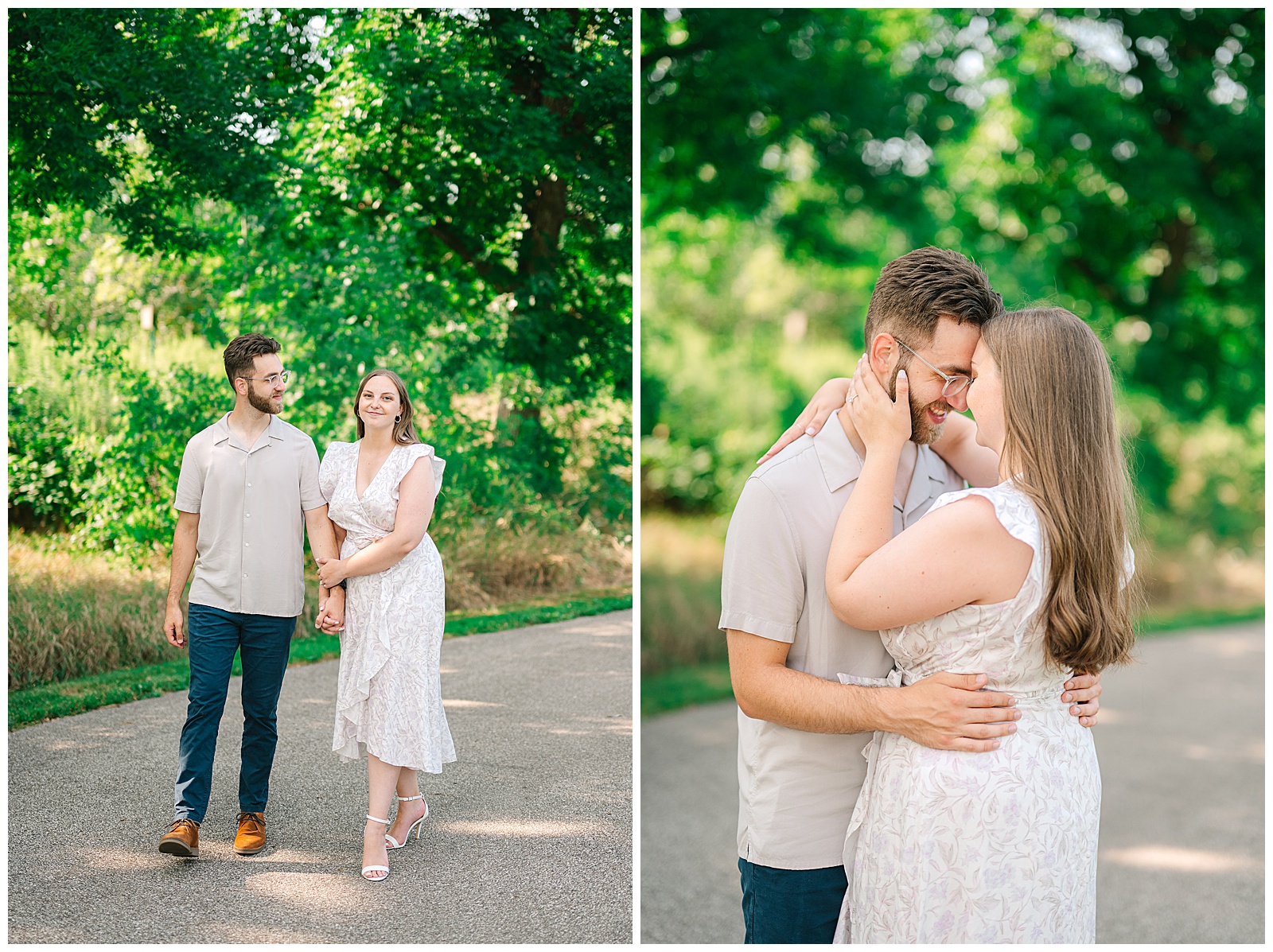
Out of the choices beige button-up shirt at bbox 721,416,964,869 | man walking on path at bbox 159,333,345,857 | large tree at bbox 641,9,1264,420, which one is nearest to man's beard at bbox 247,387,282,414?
man walking on path at bbox 159,333,345,857

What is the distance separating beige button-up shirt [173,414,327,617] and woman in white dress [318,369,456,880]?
85 millimetres

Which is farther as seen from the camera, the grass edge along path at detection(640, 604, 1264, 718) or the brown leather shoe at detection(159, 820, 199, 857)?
the grass edge along path at detection(640, 604, 1264, 718)

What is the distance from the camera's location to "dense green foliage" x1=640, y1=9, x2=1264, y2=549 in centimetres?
670

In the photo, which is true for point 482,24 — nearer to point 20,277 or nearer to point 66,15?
point 66,15

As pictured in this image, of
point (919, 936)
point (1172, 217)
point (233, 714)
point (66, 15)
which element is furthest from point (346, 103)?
point (1172, 217)

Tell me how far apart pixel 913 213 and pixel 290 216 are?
5637 millimetres

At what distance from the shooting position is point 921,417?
6.92ft

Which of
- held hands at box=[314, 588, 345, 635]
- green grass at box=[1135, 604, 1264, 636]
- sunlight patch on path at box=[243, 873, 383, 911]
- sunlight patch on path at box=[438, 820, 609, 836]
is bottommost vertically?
Answer: green grass at box=[1135, 604, 1264, 636]

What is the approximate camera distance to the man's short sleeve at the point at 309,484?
2.87m

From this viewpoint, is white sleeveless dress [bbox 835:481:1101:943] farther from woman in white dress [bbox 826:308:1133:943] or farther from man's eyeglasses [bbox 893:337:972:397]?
man's eyeglasses [bbox 893:337:972:397]

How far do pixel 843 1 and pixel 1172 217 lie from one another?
3928 millimetres

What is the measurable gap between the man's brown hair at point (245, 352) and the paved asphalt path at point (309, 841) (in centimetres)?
88

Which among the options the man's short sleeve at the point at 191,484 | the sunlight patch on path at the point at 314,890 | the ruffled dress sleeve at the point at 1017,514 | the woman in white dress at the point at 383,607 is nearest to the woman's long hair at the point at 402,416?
the woman in white dress at the point at 383,607

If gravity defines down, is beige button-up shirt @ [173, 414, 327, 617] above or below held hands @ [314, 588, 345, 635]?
above
